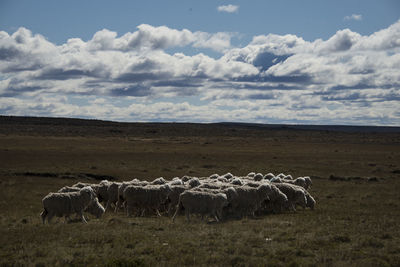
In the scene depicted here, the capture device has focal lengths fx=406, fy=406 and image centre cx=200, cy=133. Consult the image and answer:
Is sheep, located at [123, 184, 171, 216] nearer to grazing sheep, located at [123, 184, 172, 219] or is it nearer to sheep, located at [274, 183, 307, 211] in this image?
grazing sheep, located at [123, 184, 172, 219]

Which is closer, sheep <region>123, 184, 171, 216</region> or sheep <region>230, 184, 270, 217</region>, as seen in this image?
sheep <region>230, 184, 270, 217</region>

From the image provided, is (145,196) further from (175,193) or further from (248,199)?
(248,199)

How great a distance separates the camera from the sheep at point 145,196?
57.4 ft

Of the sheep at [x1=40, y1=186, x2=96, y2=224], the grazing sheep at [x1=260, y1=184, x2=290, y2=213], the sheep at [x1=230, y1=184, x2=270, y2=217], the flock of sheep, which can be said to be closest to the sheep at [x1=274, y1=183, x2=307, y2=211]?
the flock of sheep

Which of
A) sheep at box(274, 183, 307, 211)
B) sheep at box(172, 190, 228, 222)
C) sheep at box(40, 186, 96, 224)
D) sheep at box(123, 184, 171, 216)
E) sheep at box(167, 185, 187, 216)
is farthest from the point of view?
sheep at box(274, 183, 307, 211)

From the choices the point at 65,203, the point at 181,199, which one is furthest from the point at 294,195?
the point at 65,203

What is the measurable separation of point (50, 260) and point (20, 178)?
2075cm

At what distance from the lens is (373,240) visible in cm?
1141

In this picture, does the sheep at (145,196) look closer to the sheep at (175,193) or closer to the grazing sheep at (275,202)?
the sheep at (175,193)

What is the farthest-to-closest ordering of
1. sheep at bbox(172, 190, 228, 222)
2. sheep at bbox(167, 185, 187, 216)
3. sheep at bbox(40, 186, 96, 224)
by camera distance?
sheep at bbox(167, 185, 187, 216)
sheep at bbox(172, 190, 228, 222)
sheep at bbox(40, 186, 96, 224)

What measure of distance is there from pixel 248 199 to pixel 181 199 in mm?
3171

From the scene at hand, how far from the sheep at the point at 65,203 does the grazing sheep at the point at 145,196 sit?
2.07 m

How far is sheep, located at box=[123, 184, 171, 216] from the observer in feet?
57.4

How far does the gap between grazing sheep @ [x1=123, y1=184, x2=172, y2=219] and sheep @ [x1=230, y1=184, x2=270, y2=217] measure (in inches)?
120
